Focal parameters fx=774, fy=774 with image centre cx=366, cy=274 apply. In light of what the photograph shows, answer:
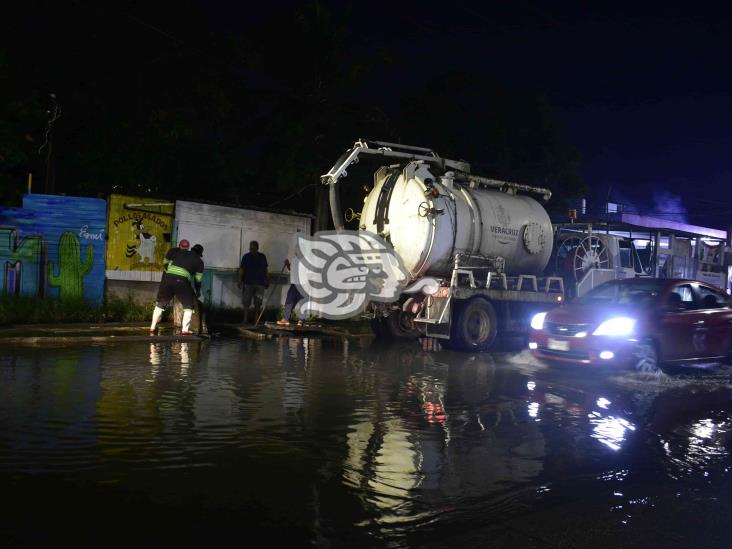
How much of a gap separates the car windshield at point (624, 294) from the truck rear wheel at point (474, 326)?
2.42 m

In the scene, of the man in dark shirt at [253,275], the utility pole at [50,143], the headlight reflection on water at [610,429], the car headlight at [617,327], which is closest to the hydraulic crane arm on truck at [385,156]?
the man in dark shirt at [253,275]

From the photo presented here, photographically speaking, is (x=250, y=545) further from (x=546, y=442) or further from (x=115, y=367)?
(x=115, y=367)

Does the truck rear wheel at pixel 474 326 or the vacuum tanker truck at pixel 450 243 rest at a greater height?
the vacuum tanker truck at pixel 450 243

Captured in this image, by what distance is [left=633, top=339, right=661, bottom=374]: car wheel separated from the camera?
11.3m

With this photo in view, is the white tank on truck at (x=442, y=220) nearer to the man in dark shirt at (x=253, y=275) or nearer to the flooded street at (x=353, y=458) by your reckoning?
the man in dark shirt at (x=253, y=275)

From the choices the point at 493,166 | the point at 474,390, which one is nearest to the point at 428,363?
the point at 474,390

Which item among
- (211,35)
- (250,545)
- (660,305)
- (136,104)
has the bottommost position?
(250,545)

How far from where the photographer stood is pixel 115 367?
10461mm

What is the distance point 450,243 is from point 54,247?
8.69m

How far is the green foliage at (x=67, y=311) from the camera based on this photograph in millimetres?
15398

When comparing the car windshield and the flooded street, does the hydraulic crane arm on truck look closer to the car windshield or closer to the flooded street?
the car windshield

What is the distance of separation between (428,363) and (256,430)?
597 cm
